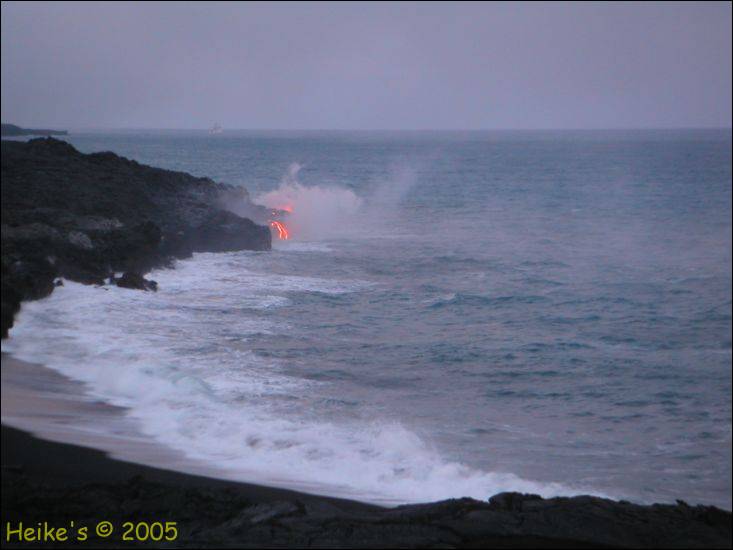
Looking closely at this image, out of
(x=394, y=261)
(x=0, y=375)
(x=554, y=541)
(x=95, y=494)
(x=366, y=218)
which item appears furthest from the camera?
(x=366, y=218)

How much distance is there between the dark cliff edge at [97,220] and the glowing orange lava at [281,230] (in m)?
0.77

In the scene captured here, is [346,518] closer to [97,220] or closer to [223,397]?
[223,397]

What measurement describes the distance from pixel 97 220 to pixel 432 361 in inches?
474

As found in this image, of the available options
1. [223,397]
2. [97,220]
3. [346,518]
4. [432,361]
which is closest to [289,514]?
[346,518]

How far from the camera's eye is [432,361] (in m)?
13.2

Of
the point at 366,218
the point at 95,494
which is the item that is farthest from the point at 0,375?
the point at 366,218

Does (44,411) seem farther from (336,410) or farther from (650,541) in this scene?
(650,541)

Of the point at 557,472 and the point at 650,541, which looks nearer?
the point at 650,541

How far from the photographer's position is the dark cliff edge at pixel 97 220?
55.3 feet

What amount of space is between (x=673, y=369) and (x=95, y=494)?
30.2ft

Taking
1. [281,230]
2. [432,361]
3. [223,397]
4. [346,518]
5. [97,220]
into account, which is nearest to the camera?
[346,518]

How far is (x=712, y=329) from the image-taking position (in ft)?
45.6

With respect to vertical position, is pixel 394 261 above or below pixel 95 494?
above

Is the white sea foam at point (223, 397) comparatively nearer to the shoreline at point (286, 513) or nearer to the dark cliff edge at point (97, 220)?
the dark cliff edge at point (97, 220)
